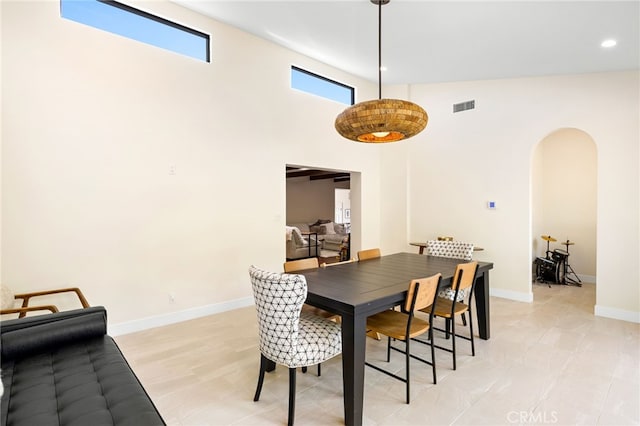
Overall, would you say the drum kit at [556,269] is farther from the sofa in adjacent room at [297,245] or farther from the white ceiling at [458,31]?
the sofa in adjacent room at [297,245]

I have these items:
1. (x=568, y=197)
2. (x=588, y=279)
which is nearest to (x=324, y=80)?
(x=568, y=197)

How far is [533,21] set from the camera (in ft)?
11.2

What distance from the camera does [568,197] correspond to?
6121 millimetres

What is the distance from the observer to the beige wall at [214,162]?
3.12 metres

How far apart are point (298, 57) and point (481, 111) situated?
298 cm

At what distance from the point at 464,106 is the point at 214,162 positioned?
4043 millimetres

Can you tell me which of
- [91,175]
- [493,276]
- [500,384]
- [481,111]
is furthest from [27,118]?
[493,276]

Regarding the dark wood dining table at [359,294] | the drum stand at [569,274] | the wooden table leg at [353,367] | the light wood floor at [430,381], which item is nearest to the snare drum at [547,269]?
the drum stand at [569,274]

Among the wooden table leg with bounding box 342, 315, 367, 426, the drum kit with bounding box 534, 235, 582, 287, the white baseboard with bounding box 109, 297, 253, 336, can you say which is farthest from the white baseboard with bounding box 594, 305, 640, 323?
the white baseboard with bounding box 109, 297, 253, 336

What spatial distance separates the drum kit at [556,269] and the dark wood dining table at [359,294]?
11.1ft

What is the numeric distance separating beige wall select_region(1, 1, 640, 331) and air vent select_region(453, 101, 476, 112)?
9 cm

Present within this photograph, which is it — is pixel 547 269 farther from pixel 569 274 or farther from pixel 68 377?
pixel 68 377

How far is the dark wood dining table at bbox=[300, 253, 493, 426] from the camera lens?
2098mm

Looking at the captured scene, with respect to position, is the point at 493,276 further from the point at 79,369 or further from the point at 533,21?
the point at 79,369
